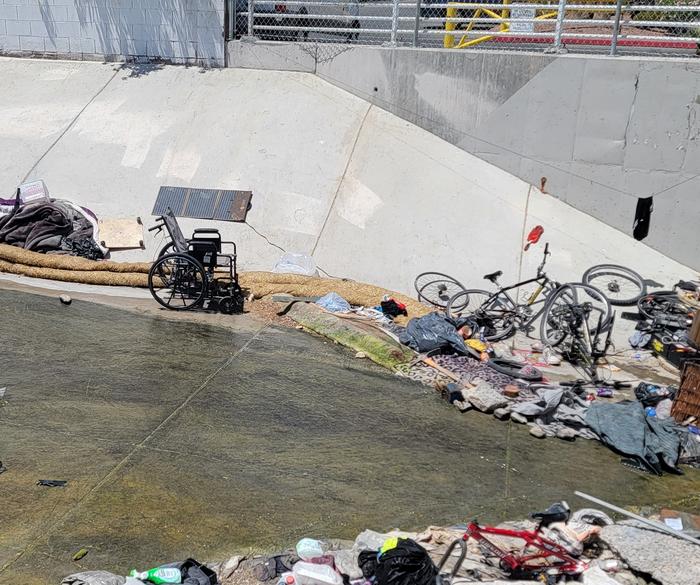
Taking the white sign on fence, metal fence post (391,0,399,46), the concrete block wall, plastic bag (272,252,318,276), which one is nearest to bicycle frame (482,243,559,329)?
plastic bag (272,252,318,276)

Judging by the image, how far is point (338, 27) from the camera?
13875mm

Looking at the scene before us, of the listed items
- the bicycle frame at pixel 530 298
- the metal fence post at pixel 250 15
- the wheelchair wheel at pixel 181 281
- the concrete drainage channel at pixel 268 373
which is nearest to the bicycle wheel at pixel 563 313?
the bicycle frame at pixel 530 298

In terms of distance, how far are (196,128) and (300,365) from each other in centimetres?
604

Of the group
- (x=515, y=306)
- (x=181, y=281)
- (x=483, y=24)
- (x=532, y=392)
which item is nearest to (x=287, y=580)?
(x=532, y=392)

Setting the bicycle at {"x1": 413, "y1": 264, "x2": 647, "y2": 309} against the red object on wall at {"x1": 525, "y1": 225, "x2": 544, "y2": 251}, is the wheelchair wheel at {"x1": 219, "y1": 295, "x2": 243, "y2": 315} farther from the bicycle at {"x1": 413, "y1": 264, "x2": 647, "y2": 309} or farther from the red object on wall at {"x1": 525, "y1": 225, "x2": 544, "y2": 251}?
the red object on wall at {"x1": 525, "y1": 225, "x2": 544, "y2": 251}

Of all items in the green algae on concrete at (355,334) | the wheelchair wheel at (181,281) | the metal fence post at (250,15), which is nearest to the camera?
the green algae on concrete at (355,334)

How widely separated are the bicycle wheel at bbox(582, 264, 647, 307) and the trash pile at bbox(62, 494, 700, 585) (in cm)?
506

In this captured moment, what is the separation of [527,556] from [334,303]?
17.2ft

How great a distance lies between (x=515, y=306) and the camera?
9930 millimetres

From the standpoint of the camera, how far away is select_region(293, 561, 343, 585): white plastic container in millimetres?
5000

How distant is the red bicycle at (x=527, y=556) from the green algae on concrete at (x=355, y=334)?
344cm

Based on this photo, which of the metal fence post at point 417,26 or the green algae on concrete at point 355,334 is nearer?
the green algae on concrete at point 355,334

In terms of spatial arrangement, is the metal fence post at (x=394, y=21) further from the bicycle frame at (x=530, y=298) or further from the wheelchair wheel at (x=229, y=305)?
the wheelchair wheel at (x=229, y=305)

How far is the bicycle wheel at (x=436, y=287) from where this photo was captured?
34.3ft
